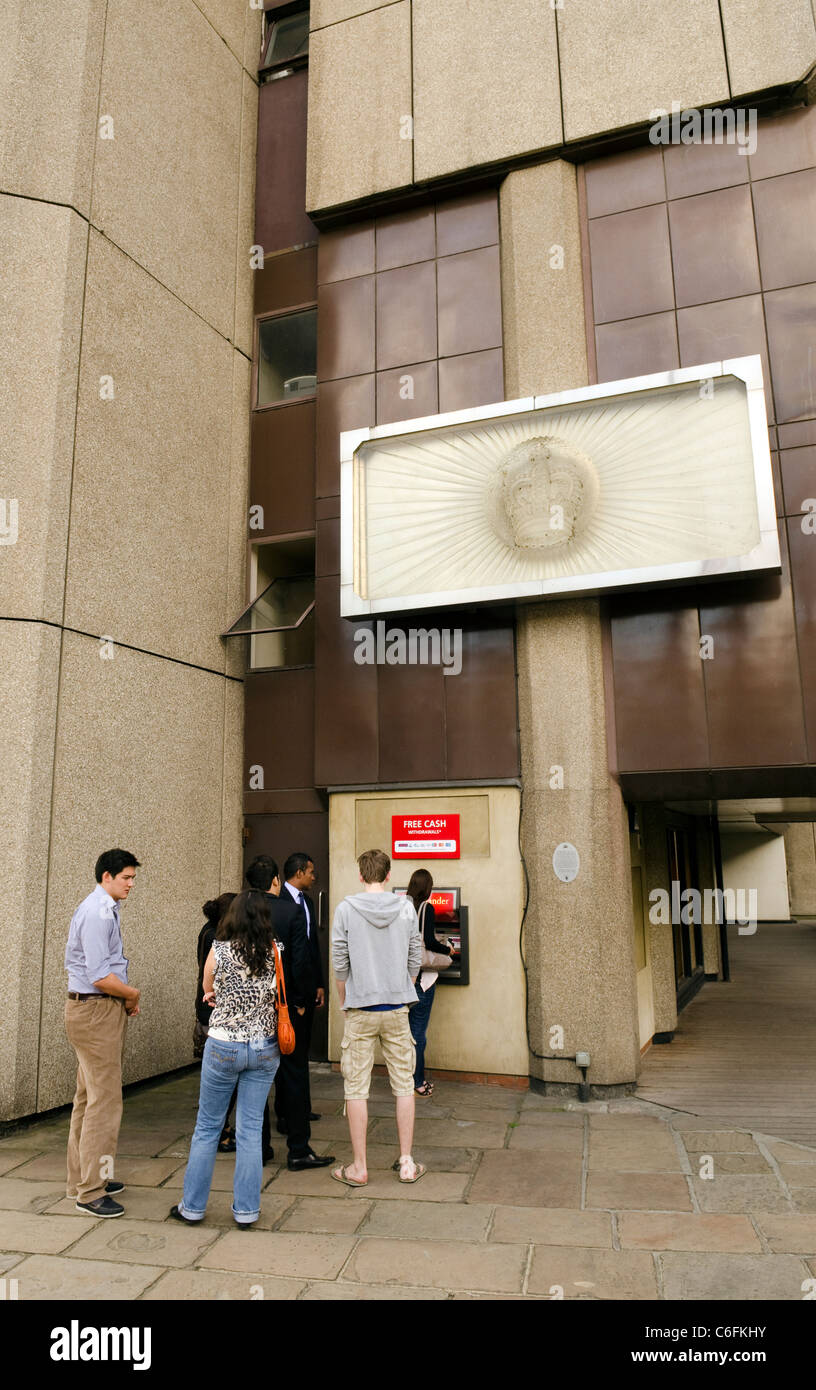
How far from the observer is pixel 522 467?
7.68m

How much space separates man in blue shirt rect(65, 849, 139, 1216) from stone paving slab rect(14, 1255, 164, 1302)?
66cm

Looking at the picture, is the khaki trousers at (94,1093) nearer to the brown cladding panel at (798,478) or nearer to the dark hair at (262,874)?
the dark hair at (262,874)

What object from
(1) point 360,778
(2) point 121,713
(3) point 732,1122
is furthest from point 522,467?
(3) point 732,1122

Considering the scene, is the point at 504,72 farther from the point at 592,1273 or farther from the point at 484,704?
the point at 592,1273

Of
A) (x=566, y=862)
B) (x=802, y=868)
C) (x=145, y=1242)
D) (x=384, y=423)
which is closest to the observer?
(x=145, y=1242)

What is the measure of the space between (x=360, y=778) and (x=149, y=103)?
666 cm

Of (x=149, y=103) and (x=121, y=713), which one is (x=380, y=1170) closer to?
(x=121, y=713)

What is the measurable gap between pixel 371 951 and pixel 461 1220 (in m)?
1.46

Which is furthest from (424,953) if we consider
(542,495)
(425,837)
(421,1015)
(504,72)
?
(504,72)

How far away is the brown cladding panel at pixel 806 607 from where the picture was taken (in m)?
6.75

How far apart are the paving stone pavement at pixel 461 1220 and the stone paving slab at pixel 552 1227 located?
0.01 m

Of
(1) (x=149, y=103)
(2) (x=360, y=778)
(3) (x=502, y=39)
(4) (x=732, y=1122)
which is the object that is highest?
(3) (x=502, y=39)

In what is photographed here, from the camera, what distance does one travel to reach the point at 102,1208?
15.5 feet

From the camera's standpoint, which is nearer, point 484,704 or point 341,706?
point 484,704
